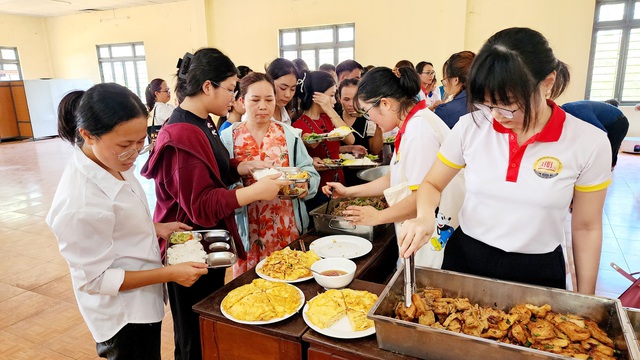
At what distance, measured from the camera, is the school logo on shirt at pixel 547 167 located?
1.17 metres

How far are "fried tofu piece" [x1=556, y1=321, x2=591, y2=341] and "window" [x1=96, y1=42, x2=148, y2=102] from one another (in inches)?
501

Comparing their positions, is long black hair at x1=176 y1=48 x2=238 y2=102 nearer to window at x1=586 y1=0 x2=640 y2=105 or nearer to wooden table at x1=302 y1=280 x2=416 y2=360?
wooden table at x1=302 y1=280 x2=416 y2=360

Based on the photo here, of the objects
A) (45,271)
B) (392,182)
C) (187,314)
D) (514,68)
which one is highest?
(514,68)

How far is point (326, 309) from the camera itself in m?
1.21

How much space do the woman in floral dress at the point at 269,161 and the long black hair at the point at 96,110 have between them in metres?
0.84

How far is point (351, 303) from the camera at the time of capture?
1.25 m

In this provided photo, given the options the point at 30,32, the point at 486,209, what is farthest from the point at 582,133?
the point at 30,32

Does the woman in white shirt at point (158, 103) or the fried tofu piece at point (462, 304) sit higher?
the woman in white shirt at point (158, 103)

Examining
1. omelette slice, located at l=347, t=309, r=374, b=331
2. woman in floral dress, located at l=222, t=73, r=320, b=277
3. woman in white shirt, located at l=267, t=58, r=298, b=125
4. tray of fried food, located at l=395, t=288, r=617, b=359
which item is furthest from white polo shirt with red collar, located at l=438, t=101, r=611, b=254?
woman in white shirt, located at l=267, t=58, r=298, b=125

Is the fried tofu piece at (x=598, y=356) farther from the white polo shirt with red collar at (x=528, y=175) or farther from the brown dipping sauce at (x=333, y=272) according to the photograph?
the brown dipping sauce at (x=333, y=272)

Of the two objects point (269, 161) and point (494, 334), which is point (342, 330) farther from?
point (269, 161)

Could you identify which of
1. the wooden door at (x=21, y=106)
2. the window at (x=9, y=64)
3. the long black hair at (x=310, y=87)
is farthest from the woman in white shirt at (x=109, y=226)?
the window at (x=9, y=64)

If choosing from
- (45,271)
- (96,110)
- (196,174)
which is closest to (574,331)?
(196,174)

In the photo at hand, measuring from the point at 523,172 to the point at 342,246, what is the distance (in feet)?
2.72
